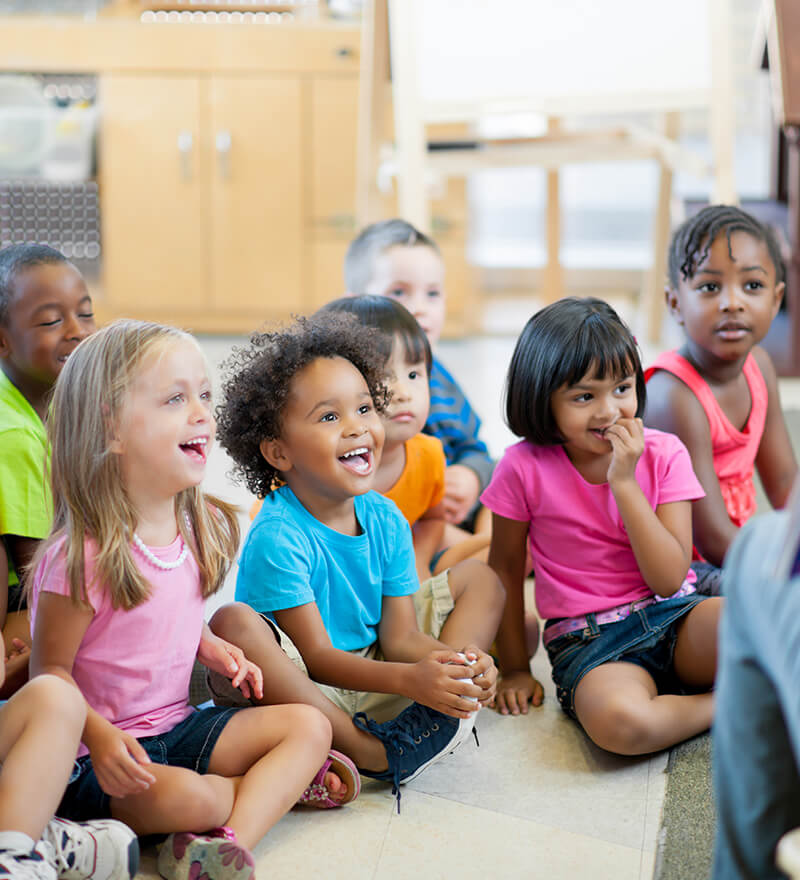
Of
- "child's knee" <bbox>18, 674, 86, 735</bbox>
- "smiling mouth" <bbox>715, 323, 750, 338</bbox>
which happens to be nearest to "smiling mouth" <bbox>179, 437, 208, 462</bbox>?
"child's knee" <bbox>18, 674, 86, 735</bbox>

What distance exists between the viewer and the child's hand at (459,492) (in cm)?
151

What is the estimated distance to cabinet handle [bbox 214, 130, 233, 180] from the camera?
3.19m

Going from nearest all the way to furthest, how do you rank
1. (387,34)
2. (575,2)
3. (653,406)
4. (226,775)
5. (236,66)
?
(226,775)
(653,406)
(575,2)
(387,34)
(236,66)

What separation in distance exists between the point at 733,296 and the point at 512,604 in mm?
476

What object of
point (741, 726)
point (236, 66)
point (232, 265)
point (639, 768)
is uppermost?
point (236, 66)

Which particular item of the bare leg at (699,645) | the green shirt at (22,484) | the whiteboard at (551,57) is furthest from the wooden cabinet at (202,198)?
the bare leg at (699,645)

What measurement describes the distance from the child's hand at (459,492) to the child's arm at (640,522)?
38cm

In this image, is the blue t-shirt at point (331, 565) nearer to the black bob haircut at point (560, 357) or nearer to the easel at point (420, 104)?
the black bob haircut at point (560, 357)

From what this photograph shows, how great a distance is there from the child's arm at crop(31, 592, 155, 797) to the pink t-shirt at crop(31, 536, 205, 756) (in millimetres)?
15

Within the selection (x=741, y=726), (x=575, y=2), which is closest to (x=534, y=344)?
(x=741, y=726)

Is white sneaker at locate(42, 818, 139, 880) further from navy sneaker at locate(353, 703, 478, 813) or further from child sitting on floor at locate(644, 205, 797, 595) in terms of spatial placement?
child sitting on floor at locate(644, 205, 797, 595)

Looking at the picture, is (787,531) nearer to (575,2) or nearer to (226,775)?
(226,775)

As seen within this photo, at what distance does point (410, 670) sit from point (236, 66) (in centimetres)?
253

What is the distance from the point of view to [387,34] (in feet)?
6.56
